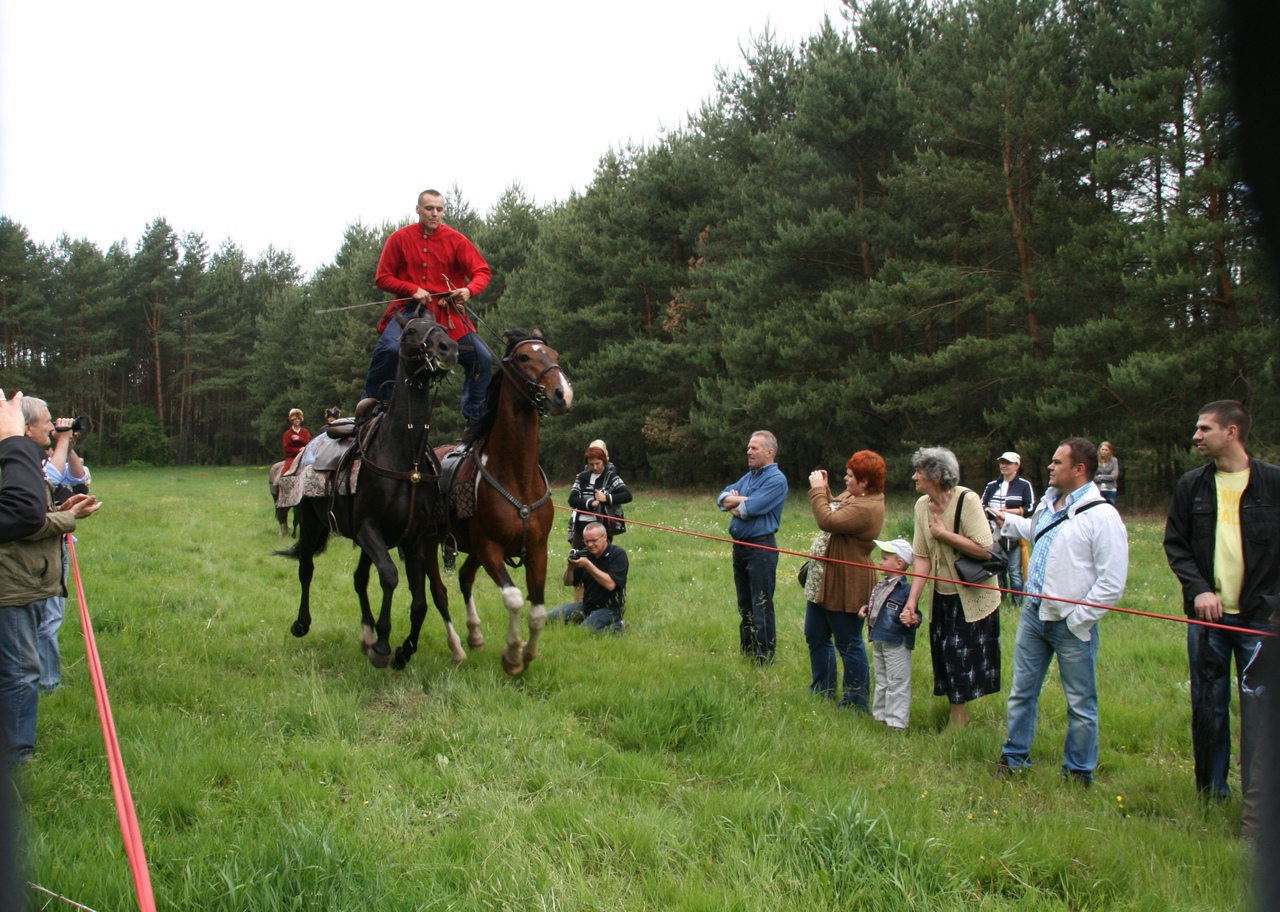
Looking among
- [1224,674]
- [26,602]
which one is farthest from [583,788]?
[1224,674]

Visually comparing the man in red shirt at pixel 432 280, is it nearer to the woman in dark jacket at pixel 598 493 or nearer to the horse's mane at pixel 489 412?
the horse's mane at pixel 489 412

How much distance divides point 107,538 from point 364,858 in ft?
45.1

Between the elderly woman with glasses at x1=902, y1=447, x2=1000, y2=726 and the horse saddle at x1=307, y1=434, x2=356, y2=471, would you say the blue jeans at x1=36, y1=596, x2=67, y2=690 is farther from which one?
the elderly woman with glasses at x1=902, y1=447, x2=1000, y2=726

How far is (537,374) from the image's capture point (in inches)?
257

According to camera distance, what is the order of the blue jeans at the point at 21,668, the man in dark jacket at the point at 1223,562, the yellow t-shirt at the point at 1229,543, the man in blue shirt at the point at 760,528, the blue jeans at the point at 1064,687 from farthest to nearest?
1. the man in blue shirt at the point at 760,528
2. the blue jeans at the point at 1064,687
3. the yellow t-shirt at the point at 1229,543
4. the man in dark jacket at the point at 1223,562
5. the blue jeans at the point at 21,668

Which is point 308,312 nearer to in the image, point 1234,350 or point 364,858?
point 1234,350

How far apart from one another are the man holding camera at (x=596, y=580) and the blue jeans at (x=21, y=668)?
16.3ft

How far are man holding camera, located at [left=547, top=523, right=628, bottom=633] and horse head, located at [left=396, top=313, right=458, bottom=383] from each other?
2.96 meters

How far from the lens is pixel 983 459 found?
82.8 ft

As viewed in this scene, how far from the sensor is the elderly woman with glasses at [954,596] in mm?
6004

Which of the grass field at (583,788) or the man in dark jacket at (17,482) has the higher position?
the man in dark jacket at (17,482)

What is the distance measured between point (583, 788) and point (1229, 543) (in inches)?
155

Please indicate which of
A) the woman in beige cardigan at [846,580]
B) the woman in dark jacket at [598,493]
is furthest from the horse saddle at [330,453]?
the woman in beige cardigan at [846,580]

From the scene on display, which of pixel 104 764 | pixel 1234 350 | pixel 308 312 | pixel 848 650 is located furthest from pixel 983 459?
pixel 308 312
